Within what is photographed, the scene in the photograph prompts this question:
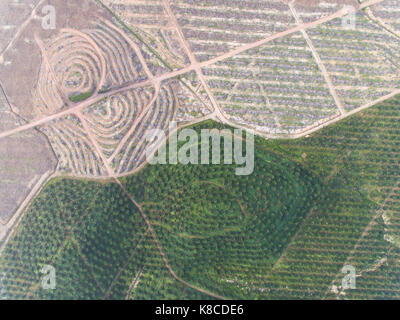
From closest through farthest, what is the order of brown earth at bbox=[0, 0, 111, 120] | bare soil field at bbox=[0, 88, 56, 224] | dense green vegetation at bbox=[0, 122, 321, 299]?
dense green vegetation at bbox=[0, 122, 321, 299]
bare soil field at bbox=[0, 88, 56, 224]
brown earth at bbox=[0, 0, 111, 120]

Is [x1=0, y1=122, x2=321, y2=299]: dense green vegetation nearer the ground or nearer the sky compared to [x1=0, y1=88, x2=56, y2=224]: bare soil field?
nearer the ground

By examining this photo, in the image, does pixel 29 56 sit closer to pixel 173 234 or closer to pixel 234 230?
pixel 173 234

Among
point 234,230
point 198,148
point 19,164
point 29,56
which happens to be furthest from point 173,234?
point 29,56

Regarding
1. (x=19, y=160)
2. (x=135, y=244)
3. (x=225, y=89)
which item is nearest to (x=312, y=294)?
(x=135, y=244)

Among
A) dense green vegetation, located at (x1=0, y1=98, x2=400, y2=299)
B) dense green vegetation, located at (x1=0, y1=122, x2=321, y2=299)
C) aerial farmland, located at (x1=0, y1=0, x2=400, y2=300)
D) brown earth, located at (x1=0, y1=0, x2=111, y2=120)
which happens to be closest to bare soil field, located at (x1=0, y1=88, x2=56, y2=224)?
aerial farmland, located at (x1=0, y1=0, x2=400, y2=300)

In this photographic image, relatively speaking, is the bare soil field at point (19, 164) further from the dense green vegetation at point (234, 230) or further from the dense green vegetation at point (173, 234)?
the dense green vegetation at point (173, 234)

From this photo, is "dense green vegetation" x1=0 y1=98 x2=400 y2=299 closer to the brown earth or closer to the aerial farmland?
the aerial farmland

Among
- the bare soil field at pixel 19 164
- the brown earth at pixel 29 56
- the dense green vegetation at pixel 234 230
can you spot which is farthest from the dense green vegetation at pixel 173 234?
the brown earth at pixel 29 56

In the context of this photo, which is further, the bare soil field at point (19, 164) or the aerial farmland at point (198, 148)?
the bare soil field at point (19, 164)
